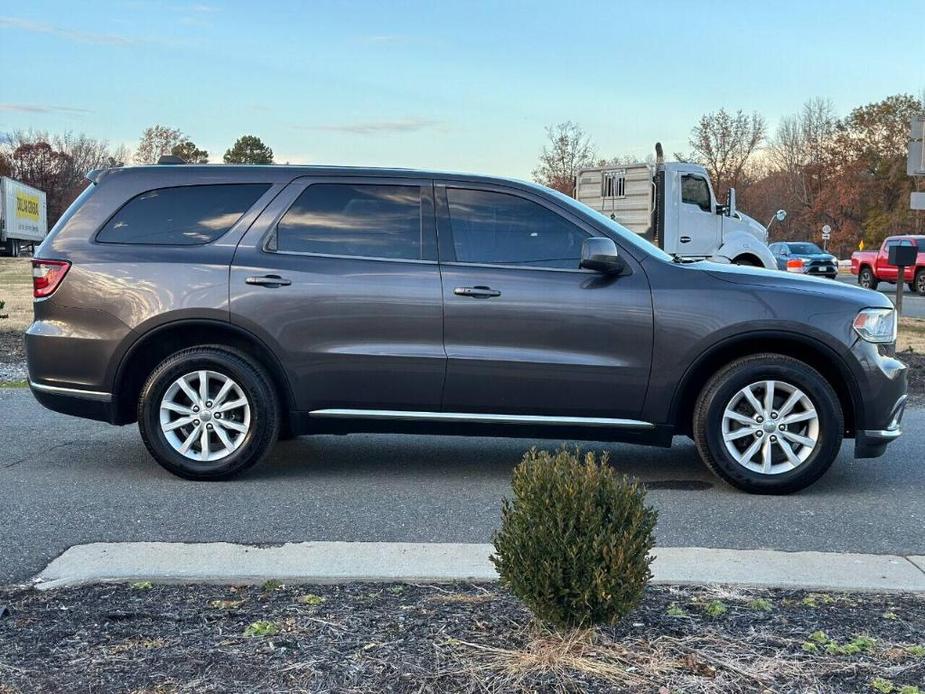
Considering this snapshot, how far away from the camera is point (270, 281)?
6145 mm

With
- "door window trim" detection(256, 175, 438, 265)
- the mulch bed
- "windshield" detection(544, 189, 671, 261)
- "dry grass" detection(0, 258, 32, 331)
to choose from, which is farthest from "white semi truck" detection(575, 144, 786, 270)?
the mulch bed

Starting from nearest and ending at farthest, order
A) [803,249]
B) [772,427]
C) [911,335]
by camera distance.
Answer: [772,427]
[911,335]
[803,249]

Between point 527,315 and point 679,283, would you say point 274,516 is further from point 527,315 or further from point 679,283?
point 679,283

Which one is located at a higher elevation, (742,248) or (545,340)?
(742,248)

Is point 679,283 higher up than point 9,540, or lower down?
higher up

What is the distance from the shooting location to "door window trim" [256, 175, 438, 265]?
6215 mm

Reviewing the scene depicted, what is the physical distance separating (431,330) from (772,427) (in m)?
2.03

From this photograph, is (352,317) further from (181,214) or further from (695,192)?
(695,192)

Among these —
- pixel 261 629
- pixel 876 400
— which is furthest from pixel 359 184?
pixel 261 629

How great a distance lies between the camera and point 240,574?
4.27 m

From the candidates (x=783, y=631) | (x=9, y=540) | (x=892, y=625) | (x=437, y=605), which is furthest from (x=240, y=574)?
(x=892, y=625)

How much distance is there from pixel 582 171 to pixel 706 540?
18764 mm

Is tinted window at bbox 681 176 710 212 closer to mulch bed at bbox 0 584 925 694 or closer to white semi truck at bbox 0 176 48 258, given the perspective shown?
mulch bed at bbox 0 584 925 694

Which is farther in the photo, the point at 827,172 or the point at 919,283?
the point at 827,172
